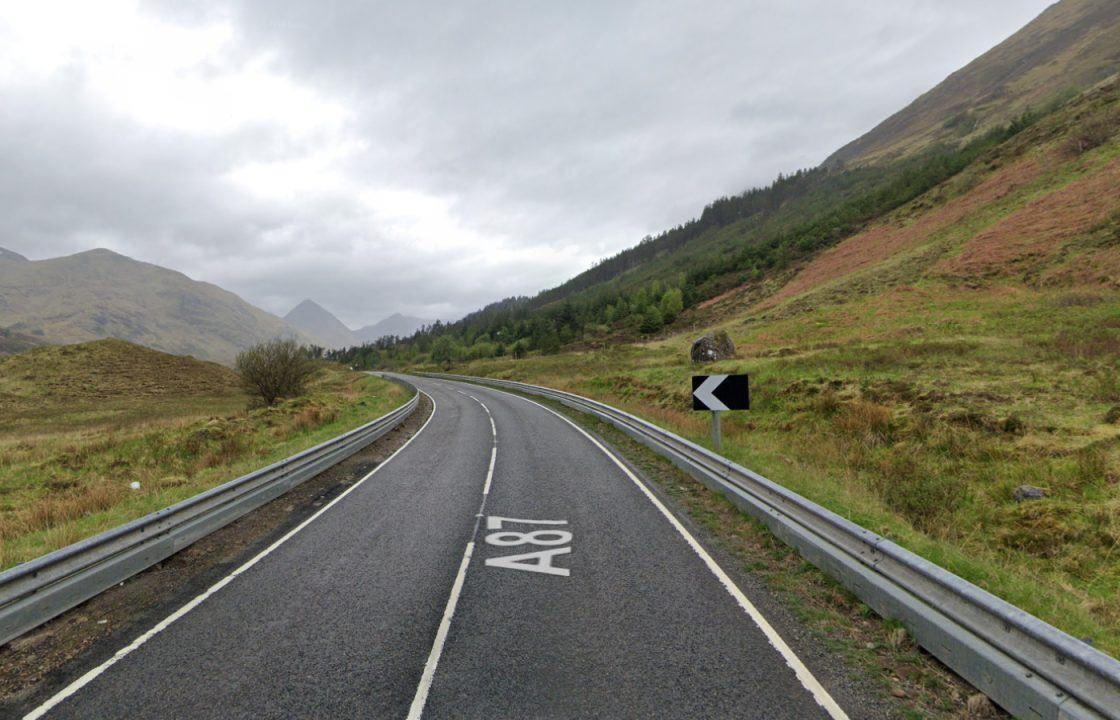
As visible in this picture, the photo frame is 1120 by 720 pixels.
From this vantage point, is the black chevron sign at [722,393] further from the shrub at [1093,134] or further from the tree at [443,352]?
the tree at [443,352]

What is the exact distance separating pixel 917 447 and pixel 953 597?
25.1 feet

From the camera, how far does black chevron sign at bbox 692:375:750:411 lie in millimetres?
9062

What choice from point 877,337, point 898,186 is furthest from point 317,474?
point 898,186

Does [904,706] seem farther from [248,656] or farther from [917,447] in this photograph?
[917,447]

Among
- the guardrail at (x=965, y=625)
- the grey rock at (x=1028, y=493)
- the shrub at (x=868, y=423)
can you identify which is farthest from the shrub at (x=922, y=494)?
the guardrail at (x=965, y=625)

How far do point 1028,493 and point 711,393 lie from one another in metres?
5.01

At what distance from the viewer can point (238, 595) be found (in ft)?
16.8

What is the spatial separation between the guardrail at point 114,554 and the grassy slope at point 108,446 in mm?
1154

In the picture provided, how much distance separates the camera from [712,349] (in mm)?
30953

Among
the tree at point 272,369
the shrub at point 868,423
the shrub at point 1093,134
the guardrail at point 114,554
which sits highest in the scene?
the shrub at point 1093,134

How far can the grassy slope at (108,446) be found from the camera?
758 cm

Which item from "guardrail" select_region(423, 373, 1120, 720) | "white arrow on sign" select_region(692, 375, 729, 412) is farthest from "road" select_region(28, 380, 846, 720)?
"white arrow on sign" select_region(692, 375, 729, 412)

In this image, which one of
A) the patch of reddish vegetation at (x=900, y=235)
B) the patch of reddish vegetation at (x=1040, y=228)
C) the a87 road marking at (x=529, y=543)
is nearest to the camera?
the a87 road marking at (x=529, y=543)

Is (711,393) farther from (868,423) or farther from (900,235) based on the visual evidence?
(900,235)
